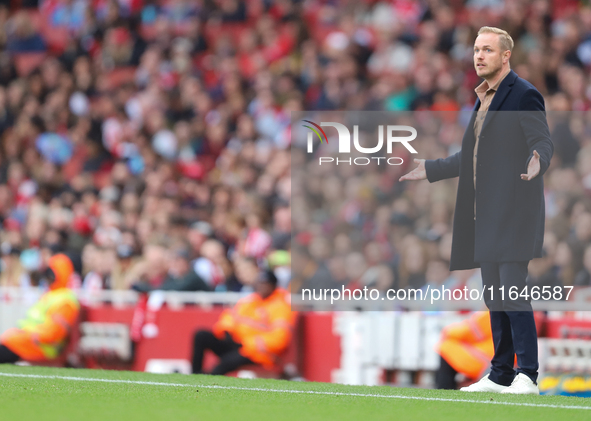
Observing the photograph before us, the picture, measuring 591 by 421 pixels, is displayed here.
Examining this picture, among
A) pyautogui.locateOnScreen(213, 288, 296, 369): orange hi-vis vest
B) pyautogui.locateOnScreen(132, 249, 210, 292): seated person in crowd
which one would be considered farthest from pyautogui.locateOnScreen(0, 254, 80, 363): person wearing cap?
pyautogui.locateOnScreen(213, 288, 296, 369): orange hi-vis vest

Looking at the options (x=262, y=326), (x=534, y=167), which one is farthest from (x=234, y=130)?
(x=534, y=167)

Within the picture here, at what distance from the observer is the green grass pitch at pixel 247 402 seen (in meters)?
4.28

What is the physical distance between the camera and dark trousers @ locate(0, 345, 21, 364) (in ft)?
29.8

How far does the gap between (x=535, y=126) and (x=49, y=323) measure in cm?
589

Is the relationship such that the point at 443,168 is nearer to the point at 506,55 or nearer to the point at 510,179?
the point at 510,179

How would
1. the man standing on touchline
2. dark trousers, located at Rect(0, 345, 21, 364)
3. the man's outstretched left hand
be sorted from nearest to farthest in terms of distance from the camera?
1. the man's outstretched left hand
2. the man standing on touchline
3. dark trousers, located at Rect(0, 345, 21, 364)

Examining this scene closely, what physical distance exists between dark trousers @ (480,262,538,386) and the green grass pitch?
7.3 inches

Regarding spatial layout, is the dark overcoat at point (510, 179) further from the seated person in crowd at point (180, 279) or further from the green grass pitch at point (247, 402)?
the seated person in crowd at point (180, 279)

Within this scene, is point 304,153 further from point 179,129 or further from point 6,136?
point 6,136

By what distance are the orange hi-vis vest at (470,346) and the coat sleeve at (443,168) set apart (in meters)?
2.34

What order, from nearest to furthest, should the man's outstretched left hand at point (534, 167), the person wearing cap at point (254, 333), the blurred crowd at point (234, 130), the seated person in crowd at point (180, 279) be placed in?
the man's outstretched left hand at point (534, 167), the blurred crowd at point (234, 130), the person wearing cap at point (254, 333), the seated person in crowd at point (180, 279)

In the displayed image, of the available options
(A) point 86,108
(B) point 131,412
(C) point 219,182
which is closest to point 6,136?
(A) point 86,108

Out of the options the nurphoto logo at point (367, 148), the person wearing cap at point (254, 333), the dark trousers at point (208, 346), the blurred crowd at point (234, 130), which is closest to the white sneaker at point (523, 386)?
the blurred crowd at point (234, 130)

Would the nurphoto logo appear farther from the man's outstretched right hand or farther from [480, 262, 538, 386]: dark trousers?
[480, 262, 538, 386]: dark trousers
